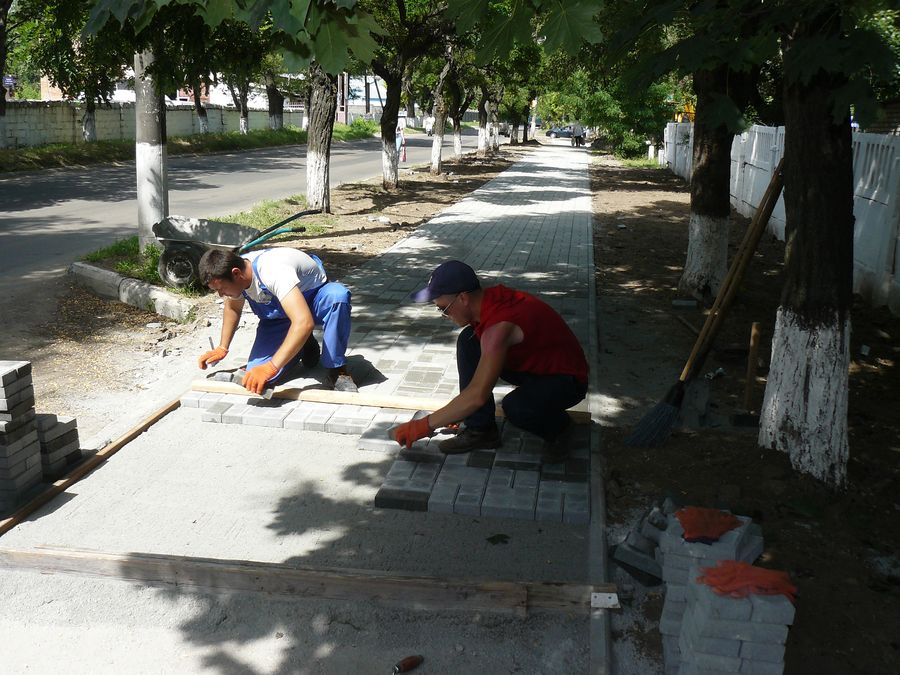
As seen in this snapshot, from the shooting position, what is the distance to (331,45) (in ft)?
11.0

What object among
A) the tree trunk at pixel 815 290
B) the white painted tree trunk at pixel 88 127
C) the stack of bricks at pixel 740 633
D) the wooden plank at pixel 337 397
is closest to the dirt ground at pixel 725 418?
the tree trunk at pixel 815 290

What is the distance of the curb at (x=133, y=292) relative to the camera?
320 inches

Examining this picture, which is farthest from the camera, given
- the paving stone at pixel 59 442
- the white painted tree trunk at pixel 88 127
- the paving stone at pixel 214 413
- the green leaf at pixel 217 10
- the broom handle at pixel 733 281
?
the white painted tree trunk at pixel 88 127

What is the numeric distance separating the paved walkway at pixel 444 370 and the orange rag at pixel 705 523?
0.94m

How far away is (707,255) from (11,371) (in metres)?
6.84

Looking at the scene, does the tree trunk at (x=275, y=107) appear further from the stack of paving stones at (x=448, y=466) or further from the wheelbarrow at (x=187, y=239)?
the stack of paving stones at (x=448, y=466)

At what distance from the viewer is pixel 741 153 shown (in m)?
17.9

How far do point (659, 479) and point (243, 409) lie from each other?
9.02 feet

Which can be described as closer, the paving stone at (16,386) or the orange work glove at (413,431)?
the paving stone at (16,386)

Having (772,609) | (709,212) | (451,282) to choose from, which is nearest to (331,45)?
(451,282)

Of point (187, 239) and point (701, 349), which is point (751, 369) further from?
point (187, 239)

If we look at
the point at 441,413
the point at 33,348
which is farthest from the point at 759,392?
the point at 33,348

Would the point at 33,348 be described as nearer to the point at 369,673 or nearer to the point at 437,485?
the point at 437,485

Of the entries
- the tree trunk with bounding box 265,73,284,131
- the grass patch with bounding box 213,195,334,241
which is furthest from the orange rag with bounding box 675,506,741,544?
the tree trunk with bounding box 265,73,284,131
